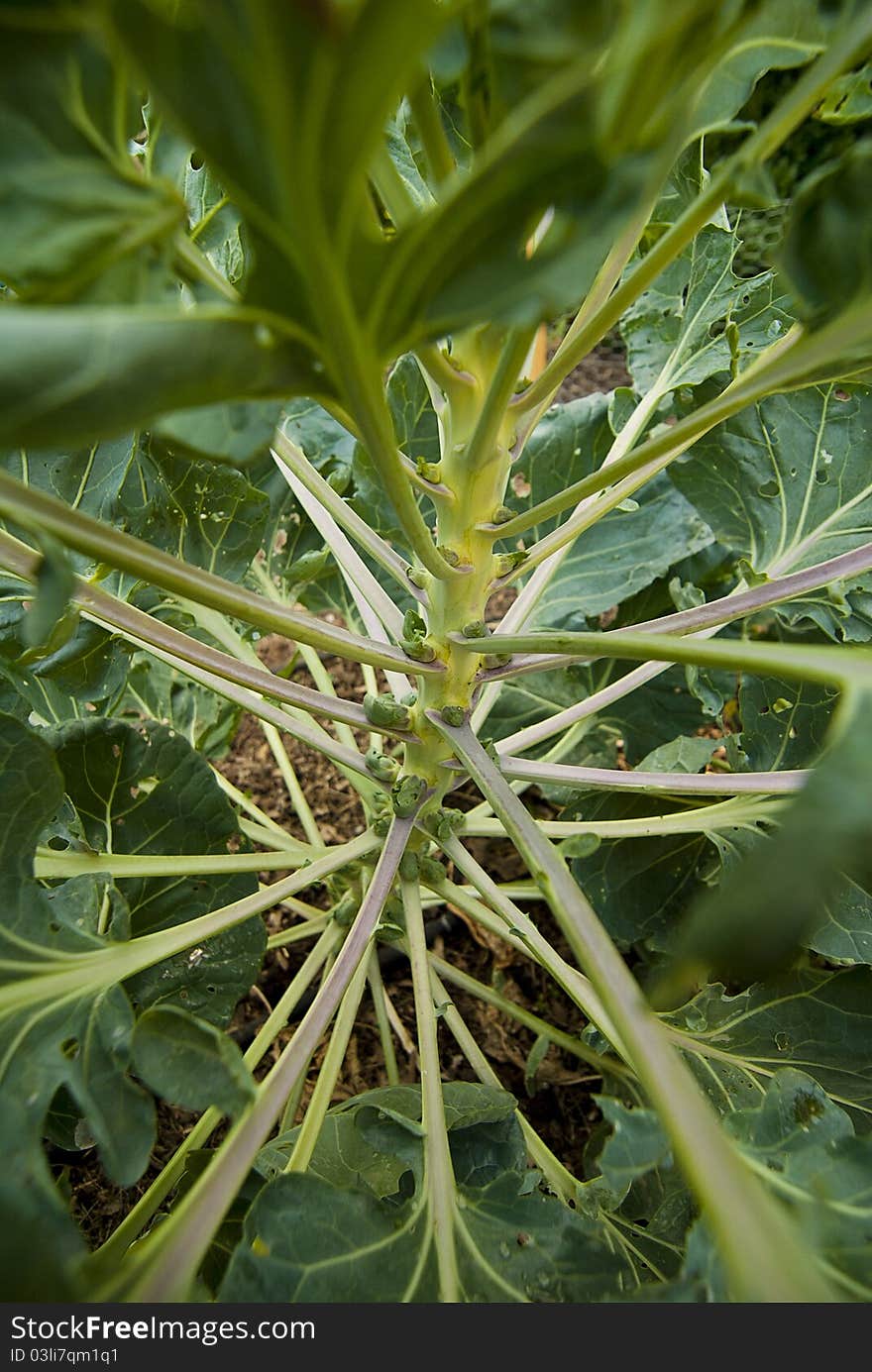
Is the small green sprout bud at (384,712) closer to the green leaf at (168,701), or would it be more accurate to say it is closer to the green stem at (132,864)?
the green stem at (132,864)

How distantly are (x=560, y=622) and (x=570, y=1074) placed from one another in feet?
1.71

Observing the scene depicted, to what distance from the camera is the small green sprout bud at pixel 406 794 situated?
0.71 m

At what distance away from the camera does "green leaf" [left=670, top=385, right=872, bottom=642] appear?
2.68 feet

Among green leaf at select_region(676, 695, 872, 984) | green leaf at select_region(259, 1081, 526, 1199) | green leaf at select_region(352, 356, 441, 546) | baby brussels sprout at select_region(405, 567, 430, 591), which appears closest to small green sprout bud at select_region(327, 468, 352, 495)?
green leaf at select_region(352, 356, 441, 546)

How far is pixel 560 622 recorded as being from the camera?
87 cm

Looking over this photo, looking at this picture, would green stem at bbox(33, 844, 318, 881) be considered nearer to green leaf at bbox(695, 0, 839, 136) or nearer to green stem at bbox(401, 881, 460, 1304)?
green stem at bbox(401, 881, 460, 1304)

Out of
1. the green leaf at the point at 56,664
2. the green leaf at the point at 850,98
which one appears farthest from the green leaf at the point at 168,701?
the green leaf at the point at 850,98

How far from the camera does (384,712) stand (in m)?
0.67

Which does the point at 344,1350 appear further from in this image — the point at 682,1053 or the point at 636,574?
the point at 636,574

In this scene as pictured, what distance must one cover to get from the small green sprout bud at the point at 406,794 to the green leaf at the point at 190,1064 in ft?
0.95

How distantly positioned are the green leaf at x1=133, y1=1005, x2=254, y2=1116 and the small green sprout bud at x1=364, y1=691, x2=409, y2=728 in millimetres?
275

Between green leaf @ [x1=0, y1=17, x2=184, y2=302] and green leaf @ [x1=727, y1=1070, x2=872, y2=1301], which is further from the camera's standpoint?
green leaf @ [x1=727, y1=1070, x2=872, y2=1301]

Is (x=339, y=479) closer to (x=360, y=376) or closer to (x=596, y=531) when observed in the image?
A: (x=596, y=531)

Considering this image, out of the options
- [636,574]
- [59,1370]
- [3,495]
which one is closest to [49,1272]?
[59,1370]
